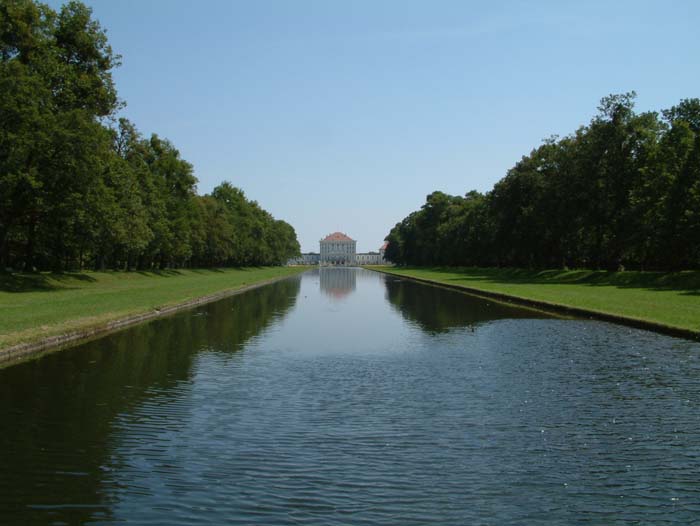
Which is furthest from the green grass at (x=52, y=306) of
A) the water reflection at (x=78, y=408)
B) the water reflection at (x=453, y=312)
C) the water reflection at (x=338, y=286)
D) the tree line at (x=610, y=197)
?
the tree line at (x=610, y=197)

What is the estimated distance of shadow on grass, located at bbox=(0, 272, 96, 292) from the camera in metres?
36.2

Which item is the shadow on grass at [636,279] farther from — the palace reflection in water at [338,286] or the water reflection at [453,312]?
the palace reflection in water at [338,286]

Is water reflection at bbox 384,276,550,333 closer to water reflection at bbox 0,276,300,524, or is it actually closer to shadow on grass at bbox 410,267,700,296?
water reflection at bbox 0,276,300,524

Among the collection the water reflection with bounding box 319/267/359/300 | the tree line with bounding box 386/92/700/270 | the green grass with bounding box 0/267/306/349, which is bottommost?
the water reflection with bounding box 319/267/359/300

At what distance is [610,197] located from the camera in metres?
61.2

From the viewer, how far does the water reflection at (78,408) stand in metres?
6.75

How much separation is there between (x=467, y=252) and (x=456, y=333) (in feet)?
288

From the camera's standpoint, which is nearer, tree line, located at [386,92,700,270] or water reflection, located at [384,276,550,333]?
water reflection, located at [384,276,550,333]

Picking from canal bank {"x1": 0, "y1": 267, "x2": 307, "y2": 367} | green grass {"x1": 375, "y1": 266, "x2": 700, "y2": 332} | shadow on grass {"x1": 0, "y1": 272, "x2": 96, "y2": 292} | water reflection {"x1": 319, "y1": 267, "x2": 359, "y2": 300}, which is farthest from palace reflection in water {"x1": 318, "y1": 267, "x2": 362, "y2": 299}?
shadow on grass {"x1": 0, "y1": 272, "x2": 96, "y2": 292}

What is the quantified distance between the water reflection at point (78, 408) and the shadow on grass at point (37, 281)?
17804 millimetres

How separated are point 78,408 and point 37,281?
3353 cm

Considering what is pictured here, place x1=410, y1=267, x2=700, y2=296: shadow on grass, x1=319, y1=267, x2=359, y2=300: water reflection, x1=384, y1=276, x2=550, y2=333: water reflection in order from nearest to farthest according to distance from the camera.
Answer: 1. x1=384, y1=276, x2=550, y2=333: water reflection
2. x1=410, y1=267, x2=700, y2=296: shadow on grass
3. x1=319, y1=267, x2=359, y2=300: water reflection

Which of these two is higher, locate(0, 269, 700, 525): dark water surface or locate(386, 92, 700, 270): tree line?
locate(386, 92, 700, 270): tree line

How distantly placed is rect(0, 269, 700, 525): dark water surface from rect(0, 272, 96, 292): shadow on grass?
21.1 metres
